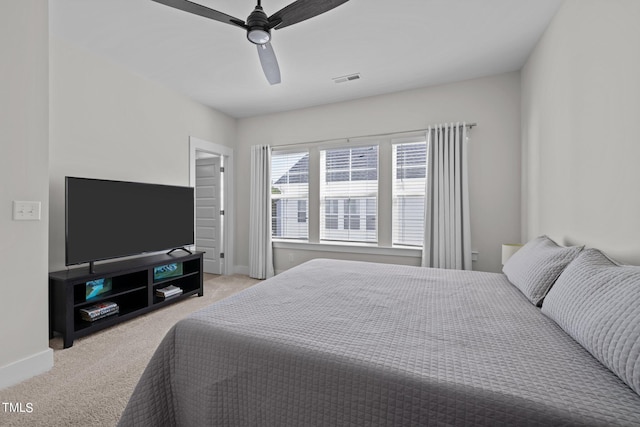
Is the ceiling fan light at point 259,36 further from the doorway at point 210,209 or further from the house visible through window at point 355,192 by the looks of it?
the doorway at point 210,209

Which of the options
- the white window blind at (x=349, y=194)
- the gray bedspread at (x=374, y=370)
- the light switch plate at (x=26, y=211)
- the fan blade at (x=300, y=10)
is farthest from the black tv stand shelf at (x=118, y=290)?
the fan blade at (x=300, y=10)

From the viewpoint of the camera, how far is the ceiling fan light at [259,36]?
5.75 ft

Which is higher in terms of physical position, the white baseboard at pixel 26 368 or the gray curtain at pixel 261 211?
the gray curtain at pixel 261 211

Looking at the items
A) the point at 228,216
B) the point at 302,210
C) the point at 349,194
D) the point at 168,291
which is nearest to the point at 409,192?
the point at 349,194

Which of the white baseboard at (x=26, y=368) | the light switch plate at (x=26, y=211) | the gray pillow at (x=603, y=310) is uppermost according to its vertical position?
the light switch plate at (x=26, y=211)

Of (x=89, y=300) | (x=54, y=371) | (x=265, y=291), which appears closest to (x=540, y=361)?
(x=265, y=291)

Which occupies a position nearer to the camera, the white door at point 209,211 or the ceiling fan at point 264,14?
the ceiling fan at point 264,14

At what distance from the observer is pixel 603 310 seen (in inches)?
37.6

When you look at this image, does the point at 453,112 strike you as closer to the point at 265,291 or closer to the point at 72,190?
the point at 265,291

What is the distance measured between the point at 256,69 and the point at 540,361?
337 centimetres

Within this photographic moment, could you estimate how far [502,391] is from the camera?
78 cm

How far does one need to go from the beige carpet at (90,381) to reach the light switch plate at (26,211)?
1.06 metres

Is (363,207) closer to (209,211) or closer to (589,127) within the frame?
(589,127)

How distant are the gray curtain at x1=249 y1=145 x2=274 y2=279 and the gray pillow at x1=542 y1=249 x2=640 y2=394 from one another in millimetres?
3657
